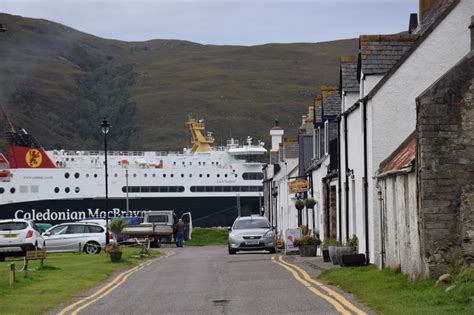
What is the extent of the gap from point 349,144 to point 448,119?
10385 millimetres

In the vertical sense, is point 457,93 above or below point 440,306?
above

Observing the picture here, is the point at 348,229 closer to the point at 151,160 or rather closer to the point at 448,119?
the point at 448,119

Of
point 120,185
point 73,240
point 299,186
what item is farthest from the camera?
point 120,185

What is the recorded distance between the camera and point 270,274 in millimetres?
25859

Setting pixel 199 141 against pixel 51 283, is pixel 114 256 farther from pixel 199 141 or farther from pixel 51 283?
pixel 199 141

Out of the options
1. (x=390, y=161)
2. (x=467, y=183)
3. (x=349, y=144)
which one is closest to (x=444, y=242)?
(x=467, y=183)

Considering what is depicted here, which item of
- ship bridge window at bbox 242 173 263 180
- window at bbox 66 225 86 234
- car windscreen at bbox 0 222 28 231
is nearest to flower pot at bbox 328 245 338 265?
car windscreen at bbox 0 222 28 231

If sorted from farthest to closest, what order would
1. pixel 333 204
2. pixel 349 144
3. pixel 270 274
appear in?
pixel 333 204, pixel 349 144, pixel 270 274

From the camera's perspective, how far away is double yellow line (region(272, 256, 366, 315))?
15.8m

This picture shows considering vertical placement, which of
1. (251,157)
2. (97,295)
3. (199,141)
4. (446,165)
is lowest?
(97,295)

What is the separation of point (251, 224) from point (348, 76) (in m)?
13.5

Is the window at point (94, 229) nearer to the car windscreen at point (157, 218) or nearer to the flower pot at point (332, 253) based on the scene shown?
the flower pot at point (332, 253)

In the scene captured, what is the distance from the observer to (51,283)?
2530 centimetres

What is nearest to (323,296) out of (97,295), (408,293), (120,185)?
(408,293)
